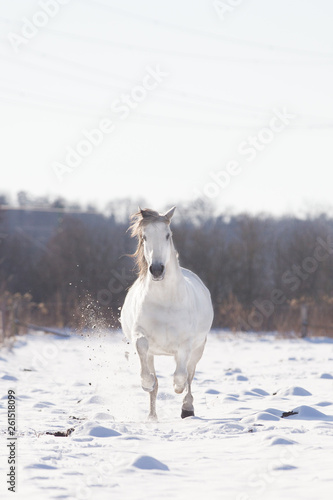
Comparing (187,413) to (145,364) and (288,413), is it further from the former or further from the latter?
(288,413)

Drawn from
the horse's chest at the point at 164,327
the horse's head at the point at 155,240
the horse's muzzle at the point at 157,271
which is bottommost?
the horse's chest at the point at 164,327

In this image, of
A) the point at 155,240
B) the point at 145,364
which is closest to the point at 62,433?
the point at 145,364

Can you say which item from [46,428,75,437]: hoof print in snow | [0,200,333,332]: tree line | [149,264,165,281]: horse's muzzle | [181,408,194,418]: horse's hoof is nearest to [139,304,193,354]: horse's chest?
[149,264,165,281]: horse's muzzle

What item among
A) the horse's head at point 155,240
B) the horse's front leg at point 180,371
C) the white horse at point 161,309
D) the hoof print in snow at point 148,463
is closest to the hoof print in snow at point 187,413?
the white horse at point 161,309

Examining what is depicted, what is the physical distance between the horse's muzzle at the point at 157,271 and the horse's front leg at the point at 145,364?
0.71 meters

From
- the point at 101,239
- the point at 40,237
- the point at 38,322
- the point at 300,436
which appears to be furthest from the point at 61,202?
the point at 300,436

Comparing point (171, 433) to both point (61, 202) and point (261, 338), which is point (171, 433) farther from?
point (61, 202)

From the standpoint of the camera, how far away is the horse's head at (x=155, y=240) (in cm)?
630

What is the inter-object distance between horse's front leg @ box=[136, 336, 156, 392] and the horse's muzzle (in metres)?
0.71

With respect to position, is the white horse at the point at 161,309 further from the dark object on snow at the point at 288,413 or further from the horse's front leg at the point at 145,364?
the dark object on snow at the point at 288,413

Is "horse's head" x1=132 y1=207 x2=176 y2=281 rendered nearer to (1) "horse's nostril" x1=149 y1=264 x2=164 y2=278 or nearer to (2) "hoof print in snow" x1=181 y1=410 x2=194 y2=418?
(1) "horse's nostril" x1=149 y1=264 x2=164 y2=278

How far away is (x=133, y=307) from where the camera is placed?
7.34 metres

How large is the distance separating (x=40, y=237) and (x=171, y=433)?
3465 cm

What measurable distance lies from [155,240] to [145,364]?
3.90 feet
